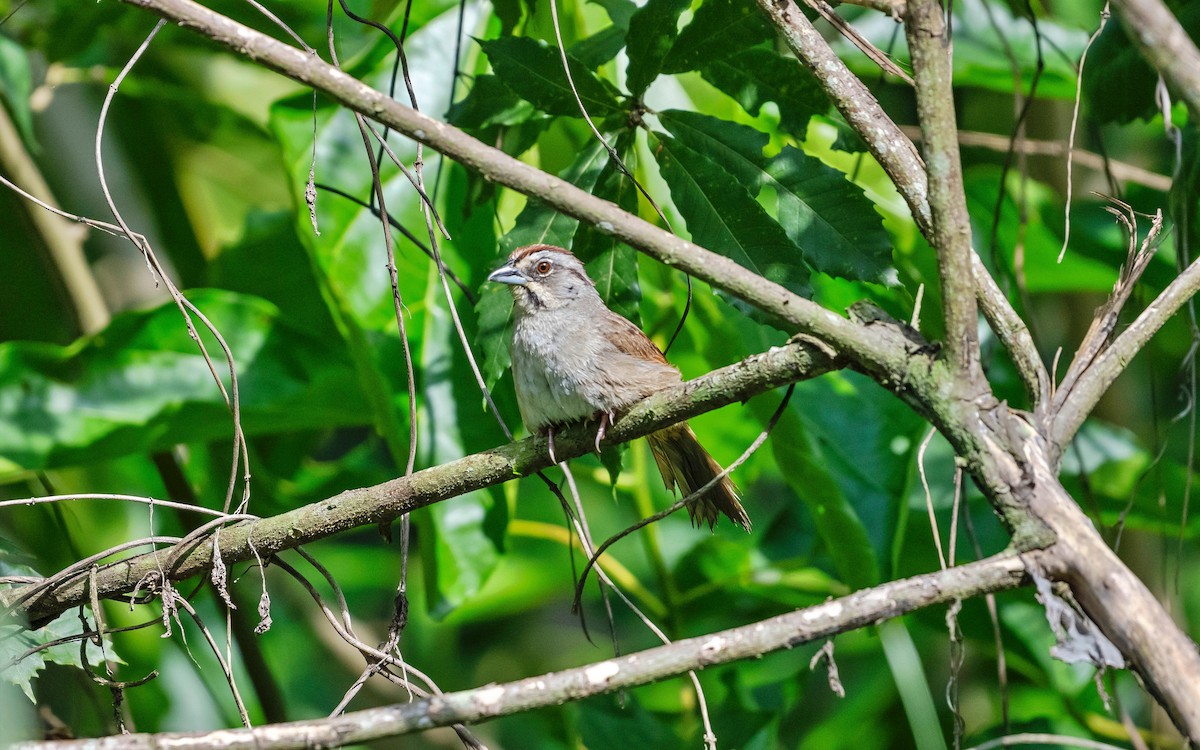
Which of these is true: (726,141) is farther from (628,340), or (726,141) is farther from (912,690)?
(912,690)

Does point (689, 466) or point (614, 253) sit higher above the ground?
point (614, 253)

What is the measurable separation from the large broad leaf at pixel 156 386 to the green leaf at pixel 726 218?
165cm

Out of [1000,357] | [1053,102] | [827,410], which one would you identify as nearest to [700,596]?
[827,410]

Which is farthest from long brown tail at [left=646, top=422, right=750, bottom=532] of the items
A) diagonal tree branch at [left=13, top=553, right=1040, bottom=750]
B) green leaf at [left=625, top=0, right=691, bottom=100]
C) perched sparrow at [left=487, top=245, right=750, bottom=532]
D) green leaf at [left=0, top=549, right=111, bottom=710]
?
green leaf at [left=0, top=549, right=111, bottom=710]

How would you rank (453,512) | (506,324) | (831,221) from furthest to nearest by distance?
(453,512), (506,324), (831,221)

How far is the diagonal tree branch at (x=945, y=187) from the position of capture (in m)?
1.85

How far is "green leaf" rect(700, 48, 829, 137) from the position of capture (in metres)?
2.87

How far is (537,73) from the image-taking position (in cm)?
280

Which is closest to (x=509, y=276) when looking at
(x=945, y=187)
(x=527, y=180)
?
(x=527, y=180)

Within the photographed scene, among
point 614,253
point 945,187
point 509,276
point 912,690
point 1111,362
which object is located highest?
Result: point 509,276

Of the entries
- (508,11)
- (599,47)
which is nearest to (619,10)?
(599,47)

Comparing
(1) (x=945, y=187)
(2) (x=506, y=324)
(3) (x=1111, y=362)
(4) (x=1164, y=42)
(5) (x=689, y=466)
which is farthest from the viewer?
(5) (x=689, y=466)

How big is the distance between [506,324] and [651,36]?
2.93 feet

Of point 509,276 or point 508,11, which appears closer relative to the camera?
point 508,11
